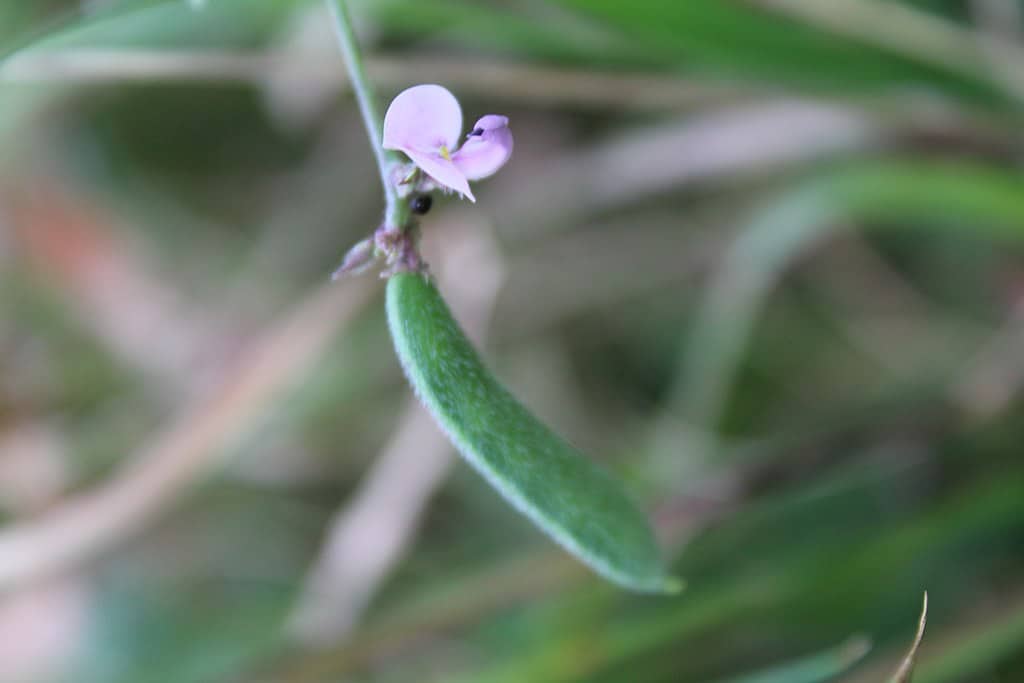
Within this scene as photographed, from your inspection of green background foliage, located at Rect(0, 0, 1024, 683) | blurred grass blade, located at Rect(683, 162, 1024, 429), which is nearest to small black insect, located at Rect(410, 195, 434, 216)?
green background foliage, located at Rect(0, 0, 1024, 683)

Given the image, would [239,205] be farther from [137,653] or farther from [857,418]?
[857,418]

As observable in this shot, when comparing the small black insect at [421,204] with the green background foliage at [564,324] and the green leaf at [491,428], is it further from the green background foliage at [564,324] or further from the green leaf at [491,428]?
the green background foliage at [564,324]

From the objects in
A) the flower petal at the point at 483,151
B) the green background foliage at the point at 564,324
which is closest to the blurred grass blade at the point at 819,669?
the green background foliage at the point at 564,324

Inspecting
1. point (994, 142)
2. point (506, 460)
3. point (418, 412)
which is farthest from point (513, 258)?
point (506, 460)

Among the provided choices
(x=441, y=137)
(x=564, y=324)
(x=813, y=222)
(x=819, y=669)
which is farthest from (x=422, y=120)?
(x=564, y=324)

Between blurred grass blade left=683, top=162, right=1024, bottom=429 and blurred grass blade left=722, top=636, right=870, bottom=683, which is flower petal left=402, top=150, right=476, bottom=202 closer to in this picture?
blurred grass blade left=722, top=636, right=870, bottom=683

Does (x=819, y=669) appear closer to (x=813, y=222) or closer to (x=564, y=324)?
(x=813, y=222)

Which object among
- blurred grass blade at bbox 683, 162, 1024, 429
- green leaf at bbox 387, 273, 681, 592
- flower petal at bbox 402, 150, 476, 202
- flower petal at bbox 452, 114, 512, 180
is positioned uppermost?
blurred grass blade at bbox 683, 162, 1024, 429
